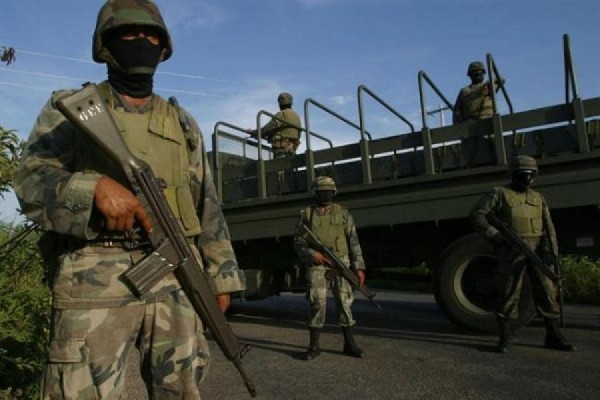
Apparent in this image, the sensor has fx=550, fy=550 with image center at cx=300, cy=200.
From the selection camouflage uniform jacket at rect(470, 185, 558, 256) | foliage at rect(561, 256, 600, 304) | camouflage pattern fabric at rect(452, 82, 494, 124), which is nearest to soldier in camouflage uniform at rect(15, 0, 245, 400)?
camouflage uniform jacket at rect(470, 185, 558, 256)

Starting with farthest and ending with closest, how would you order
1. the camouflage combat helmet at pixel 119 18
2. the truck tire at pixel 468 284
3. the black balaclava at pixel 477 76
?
the black balaclava at pixel 477 76 < the truck tire at pixel 468 284 < the camouflage combat helmet at pixel 119 18

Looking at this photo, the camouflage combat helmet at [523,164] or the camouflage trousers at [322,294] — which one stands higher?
the camouflage combat helmet at [523,164]

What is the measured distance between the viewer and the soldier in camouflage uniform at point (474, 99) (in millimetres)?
5719

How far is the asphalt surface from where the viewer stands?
3.71m

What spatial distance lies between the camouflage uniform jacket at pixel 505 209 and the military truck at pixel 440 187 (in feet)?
0.49

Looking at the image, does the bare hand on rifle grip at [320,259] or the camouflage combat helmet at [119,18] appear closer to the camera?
the camouflage combat helmet at [119,18]

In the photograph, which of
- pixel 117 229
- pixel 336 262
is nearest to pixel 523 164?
pixel 336 262

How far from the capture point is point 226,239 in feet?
7.14

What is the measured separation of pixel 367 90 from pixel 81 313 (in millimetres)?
4904

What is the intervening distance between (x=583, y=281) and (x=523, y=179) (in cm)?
506

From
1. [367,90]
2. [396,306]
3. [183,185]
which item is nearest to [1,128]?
[183,185]

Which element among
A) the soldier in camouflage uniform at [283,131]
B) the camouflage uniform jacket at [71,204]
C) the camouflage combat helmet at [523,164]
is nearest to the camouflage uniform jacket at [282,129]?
the soldier in camouflage uniform at [283,131]

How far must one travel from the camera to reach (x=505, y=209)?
16.3 ft

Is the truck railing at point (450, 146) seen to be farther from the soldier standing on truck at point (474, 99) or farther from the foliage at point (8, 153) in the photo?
the foliage at point (8, 153)
